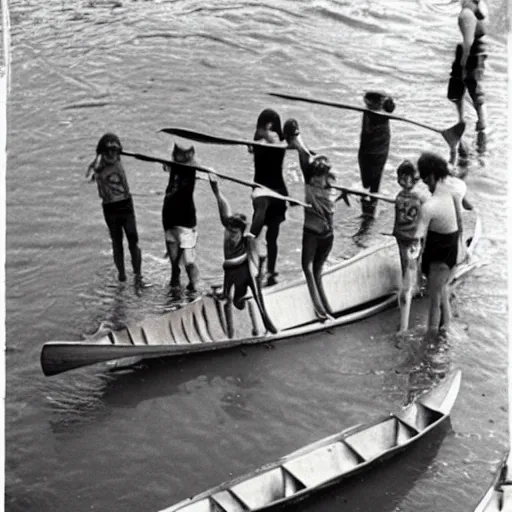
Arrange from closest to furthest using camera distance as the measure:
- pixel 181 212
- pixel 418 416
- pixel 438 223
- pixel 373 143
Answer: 1. pixel 418 416
2. pixel 438 223
3. pixel 181 212
4. pixel 373 143

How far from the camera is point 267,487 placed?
9.53 m

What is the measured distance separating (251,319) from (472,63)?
20.5 feet

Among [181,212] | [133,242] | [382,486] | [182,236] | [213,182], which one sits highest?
[213,182]

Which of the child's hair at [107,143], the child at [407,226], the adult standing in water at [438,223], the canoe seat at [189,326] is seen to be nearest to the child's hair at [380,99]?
the child at [407,226]

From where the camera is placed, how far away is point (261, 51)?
17.5m

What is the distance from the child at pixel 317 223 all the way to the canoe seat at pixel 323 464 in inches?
82.5

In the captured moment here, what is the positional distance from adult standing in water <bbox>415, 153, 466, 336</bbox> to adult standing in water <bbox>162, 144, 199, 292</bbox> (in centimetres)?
212

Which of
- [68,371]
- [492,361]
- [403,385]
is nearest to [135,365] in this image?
[68,371]

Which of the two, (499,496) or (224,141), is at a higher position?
(224,141)

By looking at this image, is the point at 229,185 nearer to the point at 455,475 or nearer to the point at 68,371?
the point at 68,371

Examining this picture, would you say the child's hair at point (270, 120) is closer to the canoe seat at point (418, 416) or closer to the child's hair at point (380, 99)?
the child's hair at point (380, 99)

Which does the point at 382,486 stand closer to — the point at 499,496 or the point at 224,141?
the point at 499,496

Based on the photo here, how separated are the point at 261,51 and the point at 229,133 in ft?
8.02

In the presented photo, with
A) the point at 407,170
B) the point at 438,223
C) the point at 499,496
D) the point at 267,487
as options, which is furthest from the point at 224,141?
the point at 499,496
